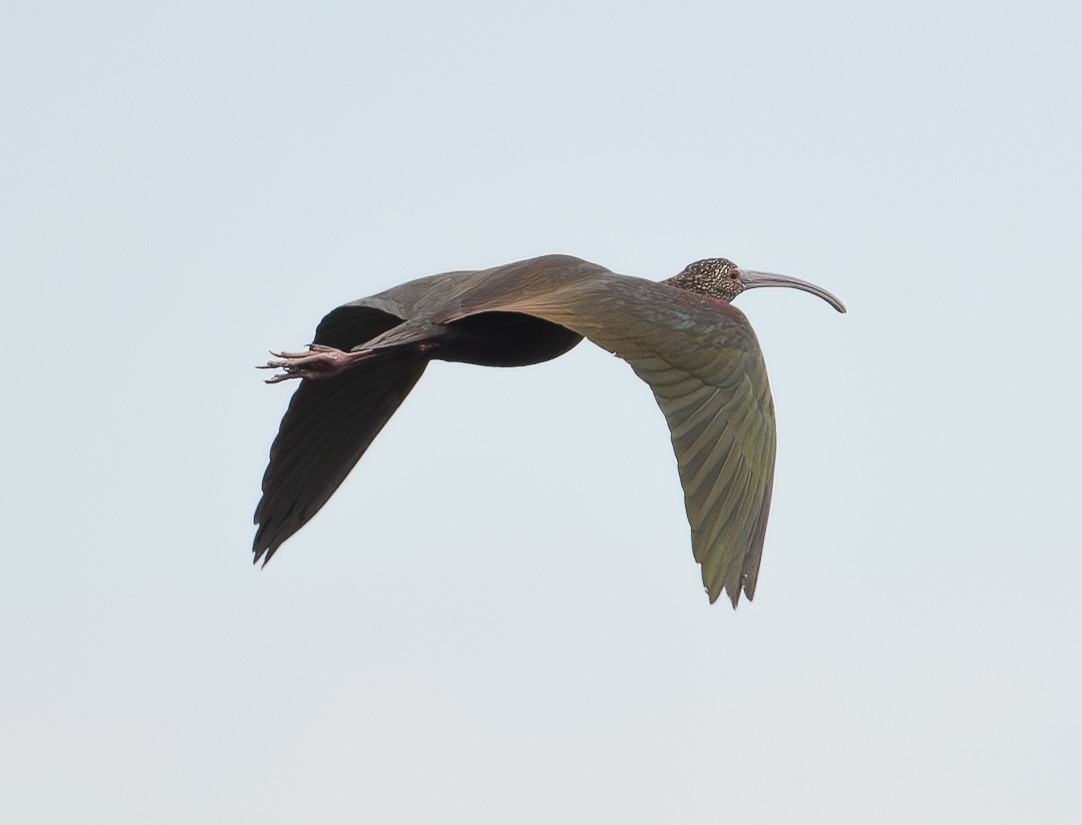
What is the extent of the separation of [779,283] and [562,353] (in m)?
1.92

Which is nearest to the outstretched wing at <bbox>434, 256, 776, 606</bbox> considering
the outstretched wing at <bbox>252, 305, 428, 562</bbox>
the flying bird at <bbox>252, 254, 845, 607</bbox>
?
the flying bird at <bbox>252, 254, 845, 607</bbox>

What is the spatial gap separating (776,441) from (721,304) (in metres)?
0.99

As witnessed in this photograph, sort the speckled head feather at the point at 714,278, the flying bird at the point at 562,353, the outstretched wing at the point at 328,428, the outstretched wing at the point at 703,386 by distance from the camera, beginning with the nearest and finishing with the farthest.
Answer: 1. the outstretched wing at the point at 703,386
2. the flying bird at the point at 562,353
3. the outstretched wing at the point at 328,428
4. the speckled head feather at the point at 714,278

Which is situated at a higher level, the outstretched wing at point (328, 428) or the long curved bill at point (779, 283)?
the long curved bill at point (779, 283)

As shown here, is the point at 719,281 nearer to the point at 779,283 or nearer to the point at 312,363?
the point at 779,283

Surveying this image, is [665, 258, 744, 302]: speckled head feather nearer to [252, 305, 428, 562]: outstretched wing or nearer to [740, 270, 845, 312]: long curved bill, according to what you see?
[740, 270, 845, 312]: long curved bill

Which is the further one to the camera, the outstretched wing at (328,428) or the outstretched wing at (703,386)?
the outstretched wing at (328,428)

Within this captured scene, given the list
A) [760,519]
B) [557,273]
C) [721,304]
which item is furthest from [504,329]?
[760,519]

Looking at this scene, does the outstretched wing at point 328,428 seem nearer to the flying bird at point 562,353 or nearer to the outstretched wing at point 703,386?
the flying bird at point 562,353

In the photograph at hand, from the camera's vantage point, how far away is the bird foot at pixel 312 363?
42.6 feet

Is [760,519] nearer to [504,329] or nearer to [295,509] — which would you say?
[504,329]

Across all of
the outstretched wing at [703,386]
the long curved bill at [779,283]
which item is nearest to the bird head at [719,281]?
the long curved bill at [779,283]

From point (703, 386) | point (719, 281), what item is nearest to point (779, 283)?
point (719, 281)

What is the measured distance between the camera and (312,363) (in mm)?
12992
